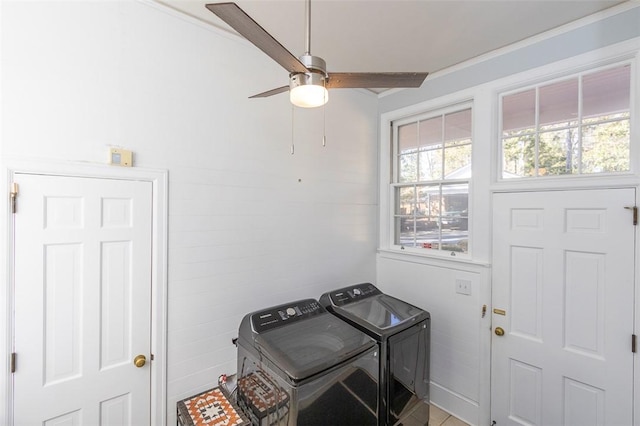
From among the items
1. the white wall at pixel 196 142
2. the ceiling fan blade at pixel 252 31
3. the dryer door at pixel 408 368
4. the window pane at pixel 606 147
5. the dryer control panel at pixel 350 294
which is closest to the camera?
the ceiling fan blade at pixel 252 31

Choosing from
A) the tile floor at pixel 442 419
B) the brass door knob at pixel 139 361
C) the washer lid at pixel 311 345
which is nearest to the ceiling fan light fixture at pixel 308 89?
the washer lid at pixel 311 345

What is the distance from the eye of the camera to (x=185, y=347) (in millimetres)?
1855

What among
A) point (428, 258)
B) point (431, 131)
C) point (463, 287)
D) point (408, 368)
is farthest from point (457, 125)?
point (408, 368)

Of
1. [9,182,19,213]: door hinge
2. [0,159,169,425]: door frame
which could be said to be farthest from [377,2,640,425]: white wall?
[9,182,19,213]: door hinge

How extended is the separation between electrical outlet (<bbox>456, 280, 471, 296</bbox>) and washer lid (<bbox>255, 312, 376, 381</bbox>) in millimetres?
1063

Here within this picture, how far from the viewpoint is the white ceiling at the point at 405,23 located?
175cm

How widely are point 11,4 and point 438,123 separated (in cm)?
295

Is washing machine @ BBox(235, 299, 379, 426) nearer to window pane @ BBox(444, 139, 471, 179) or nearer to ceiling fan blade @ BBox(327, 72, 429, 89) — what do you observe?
ceiling fan blade @ BBox(327, 72, 429, 89)

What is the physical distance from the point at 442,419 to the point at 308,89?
280 cm

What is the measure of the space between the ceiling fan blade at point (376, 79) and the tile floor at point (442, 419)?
2630mm

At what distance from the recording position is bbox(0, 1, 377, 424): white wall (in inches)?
56.2

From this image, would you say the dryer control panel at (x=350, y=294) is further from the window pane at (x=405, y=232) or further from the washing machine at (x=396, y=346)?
the window pane at (x=405, y=232)

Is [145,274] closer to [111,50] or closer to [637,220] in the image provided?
[111,50]

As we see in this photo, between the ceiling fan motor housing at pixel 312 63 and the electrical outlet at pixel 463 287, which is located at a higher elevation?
the ceiling fan motor housing at pixel 312 63
